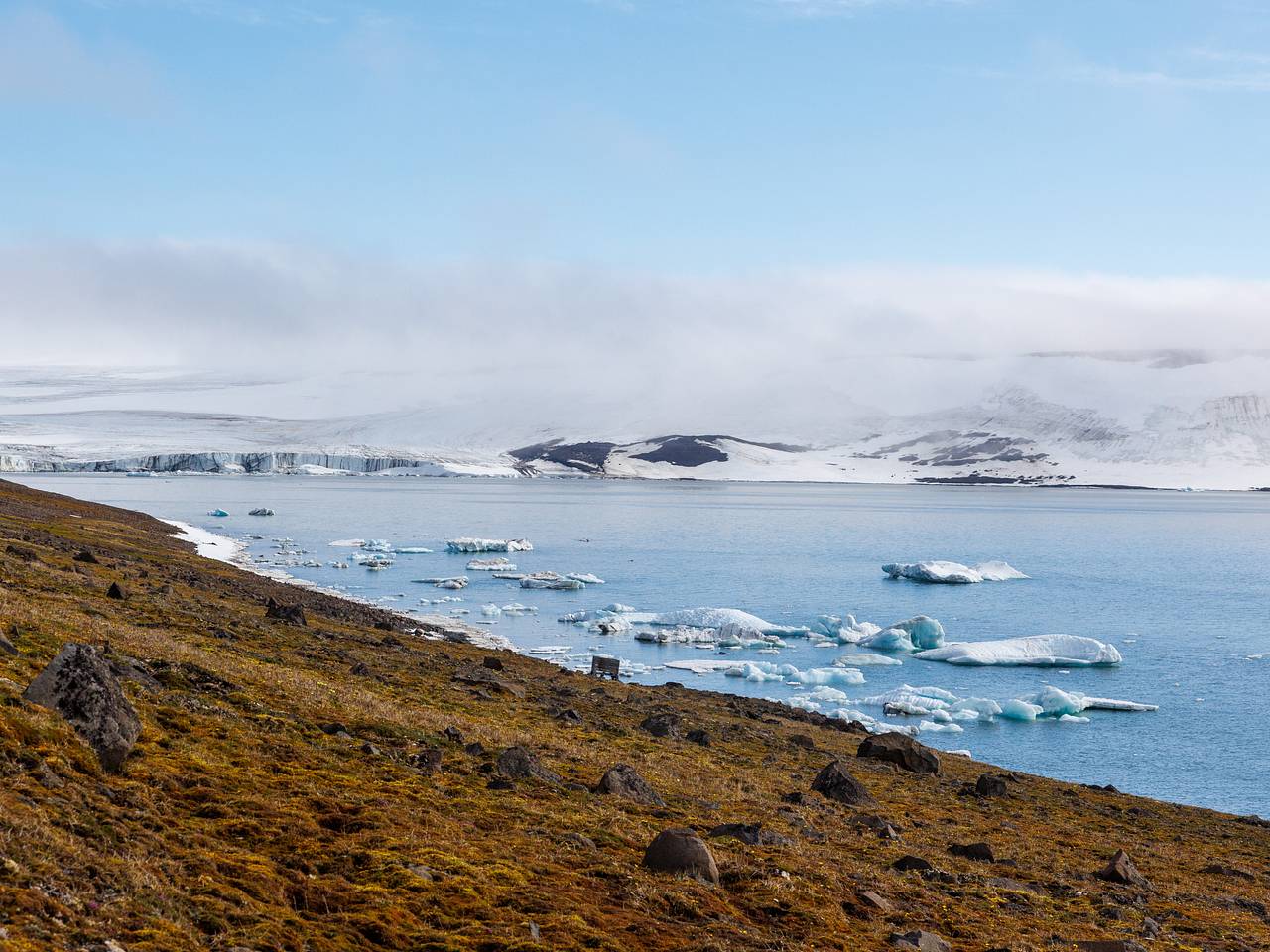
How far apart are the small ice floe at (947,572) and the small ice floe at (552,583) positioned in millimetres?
30455

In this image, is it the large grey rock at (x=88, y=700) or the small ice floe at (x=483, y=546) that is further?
the small ice floe at (x=483, y=546)

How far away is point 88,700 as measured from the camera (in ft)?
39.4

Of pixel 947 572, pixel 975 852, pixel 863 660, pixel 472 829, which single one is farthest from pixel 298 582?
pixel 472 829

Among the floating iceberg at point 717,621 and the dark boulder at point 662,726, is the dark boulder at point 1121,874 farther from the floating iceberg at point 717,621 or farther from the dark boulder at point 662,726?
the floating iceberg at point 717,621

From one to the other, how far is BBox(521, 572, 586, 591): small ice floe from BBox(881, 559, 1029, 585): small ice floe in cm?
3046

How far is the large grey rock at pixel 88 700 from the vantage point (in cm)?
1181

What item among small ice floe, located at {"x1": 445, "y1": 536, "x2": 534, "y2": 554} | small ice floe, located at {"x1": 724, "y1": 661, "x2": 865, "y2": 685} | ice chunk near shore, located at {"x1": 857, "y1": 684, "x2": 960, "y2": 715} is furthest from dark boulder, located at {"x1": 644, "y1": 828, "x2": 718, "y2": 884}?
small ice floe, located at {"x1": 445, "y1": 536, "x2": 534, "y2": 554}

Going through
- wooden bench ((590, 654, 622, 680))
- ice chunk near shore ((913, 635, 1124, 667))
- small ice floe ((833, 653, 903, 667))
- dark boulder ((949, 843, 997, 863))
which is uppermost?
dark boulder ((949, 843, 997, 863))

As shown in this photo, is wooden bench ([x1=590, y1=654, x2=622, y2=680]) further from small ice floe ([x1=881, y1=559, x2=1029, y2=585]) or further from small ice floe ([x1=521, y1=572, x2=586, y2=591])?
small ice floe ([x1=881, y1=559, x2=1029, y2=585])

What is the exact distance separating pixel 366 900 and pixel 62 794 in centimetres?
332

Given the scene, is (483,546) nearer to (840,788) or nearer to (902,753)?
(902,753)

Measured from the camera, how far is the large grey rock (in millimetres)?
11812

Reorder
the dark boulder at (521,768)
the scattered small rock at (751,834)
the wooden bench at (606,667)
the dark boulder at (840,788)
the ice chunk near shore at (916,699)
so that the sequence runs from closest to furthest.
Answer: the scattered small rock at (751,834) → the dark boulder at (521,768) → the dark boulder at (840,788) → the wooden bench at (606,667) → the ice chunk near shore at (916,699)

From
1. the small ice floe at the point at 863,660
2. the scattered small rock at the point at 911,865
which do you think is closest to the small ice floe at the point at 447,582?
the small ice floe at the point at 863,660
